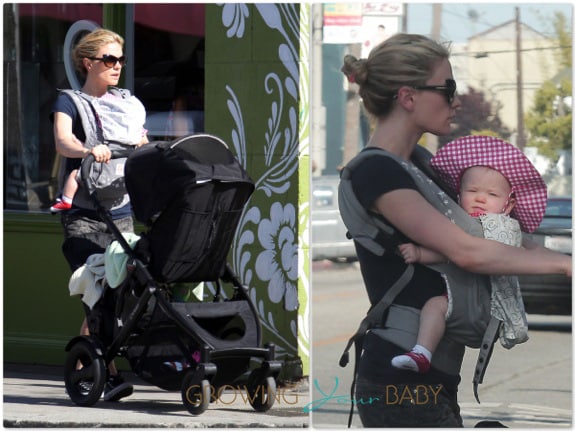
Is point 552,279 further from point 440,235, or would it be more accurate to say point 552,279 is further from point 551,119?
point 551,119

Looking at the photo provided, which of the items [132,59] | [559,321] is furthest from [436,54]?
[132,59]

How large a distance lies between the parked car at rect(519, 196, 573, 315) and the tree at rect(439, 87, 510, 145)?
0.39 m

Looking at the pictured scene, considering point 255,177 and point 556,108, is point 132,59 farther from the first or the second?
point 556,108

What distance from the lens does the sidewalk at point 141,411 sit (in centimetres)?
665

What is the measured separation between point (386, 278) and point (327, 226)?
1.13ft

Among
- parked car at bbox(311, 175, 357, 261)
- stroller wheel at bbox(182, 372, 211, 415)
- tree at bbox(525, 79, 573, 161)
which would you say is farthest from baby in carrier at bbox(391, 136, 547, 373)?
stroller wheel at bbox(182, 372, 211, 415)

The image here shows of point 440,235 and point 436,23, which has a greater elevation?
point 436,23

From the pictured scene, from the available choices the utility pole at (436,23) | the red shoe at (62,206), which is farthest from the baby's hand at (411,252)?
the red shoe at (62,206)

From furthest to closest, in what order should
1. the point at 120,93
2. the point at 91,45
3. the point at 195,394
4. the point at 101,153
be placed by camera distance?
the point at 120,93, the point at 91,45, the point at 101,153, the point at 195,394

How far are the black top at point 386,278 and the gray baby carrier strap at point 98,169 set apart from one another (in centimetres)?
186

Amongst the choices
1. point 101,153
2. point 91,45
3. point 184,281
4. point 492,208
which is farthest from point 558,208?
point 91,45

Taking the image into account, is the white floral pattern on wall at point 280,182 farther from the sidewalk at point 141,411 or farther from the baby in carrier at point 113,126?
the baby in carrier at point 113,126

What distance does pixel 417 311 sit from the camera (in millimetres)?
5703

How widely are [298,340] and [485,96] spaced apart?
8.41 ft
